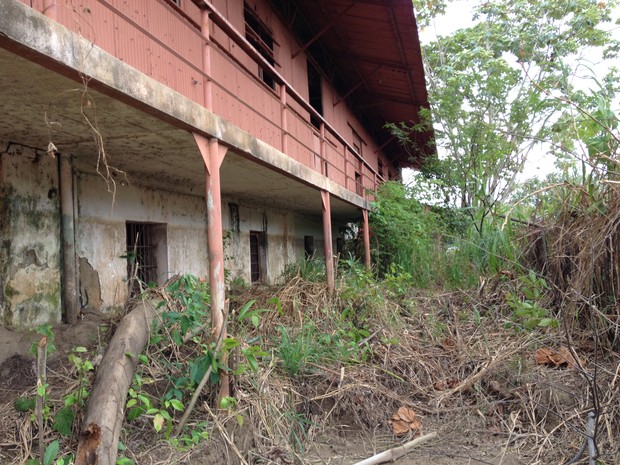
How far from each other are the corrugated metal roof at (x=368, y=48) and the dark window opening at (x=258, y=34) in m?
1.03

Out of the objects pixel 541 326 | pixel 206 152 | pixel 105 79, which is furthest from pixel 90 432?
pixel 541 326

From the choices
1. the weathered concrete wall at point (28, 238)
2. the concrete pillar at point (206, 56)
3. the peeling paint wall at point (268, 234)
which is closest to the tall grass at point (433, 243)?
the peeling paint wall at point (268, 234)

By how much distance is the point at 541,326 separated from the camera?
16.9 feet

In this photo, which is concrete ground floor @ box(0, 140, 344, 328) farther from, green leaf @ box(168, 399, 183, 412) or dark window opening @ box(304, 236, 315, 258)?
dark window opening @ box(304, 236, 315, 258)

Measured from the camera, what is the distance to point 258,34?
8.72 meters

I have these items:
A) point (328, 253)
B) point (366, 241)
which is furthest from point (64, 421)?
point (366, 241)

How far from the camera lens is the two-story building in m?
3.10

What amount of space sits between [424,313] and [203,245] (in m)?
3.67

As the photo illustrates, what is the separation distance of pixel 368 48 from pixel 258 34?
3.19 m

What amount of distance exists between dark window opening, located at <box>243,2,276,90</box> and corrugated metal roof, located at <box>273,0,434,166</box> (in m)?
1.03

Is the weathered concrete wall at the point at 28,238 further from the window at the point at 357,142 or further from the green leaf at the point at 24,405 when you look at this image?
the window at the point at 357,142

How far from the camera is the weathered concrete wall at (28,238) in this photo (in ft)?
13.8

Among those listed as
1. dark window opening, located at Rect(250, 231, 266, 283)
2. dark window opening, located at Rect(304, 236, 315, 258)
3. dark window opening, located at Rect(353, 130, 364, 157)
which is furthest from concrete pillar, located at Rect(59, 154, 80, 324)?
dark window opening, located at Rect(353, 130, 364, 157)

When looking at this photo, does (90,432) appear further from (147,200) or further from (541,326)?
(541,326)
